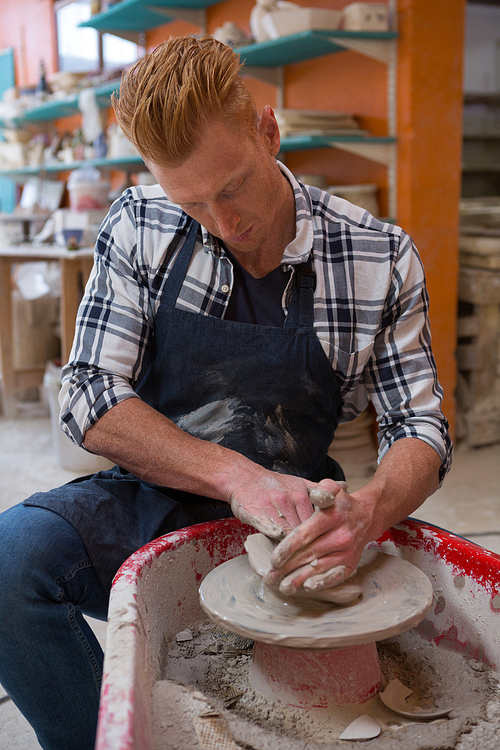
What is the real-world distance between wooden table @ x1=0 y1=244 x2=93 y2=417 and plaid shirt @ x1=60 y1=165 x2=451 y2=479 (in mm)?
1977

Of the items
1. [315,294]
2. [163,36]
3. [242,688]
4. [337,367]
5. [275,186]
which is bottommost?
[242,688]

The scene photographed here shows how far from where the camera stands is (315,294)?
4.08 feet

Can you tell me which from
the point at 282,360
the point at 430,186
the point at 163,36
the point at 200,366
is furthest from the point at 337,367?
the point at 163,36

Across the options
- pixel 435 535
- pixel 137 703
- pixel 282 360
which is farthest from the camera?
pixel 282 360

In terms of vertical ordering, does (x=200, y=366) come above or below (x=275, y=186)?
below

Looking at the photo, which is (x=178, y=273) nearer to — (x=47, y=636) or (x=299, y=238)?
(x=299, y=238)

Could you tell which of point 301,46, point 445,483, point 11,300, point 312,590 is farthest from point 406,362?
point 11,300

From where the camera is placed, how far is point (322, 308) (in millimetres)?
1240

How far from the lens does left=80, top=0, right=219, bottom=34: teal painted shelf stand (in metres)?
3.73

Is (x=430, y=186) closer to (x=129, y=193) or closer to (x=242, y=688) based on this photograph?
(x=129, y=193)

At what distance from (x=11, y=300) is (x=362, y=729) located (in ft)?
12.0

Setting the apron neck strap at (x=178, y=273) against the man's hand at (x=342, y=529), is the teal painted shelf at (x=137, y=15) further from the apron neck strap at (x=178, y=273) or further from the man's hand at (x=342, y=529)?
the man's hand at (x=342, y=529)

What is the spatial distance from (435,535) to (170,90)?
2.72 ft

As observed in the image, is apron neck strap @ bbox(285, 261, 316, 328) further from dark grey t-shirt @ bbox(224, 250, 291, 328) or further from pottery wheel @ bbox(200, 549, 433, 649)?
pottery wheel @ bbox(200, 549, 433, 649)
